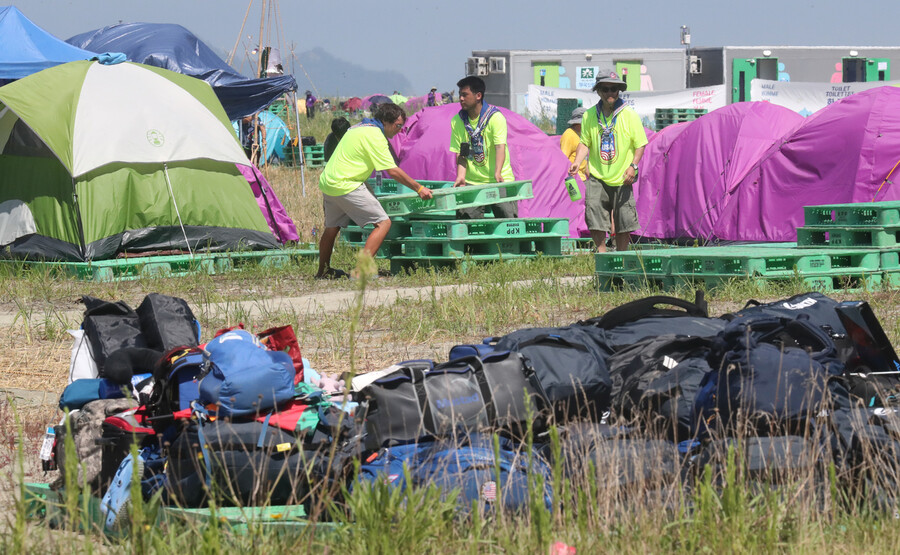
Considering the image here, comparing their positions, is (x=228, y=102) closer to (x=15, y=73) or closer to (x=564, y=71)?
(x=15, y=73)

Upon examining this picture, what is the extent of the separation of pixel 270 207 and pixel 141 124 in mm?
1965

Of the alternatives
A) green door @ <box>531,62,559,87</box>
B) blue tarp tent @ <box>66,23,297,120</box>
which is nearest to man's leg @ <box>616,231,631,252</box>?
blue tarp tent @ <box>66,23,297,120</box>

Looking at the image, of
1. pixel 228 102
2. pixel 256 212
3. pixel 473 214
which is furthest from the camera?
pixel 228 102

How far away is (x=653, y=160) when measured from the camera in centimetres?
1409

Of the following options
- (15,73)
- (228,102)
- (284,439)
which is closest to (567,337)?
(284,439)

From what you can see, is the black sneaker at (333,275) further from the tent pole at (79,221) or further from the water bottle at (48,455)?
the water bottle at (48,455)

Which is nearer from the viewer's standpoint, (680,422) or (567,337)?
(680,422)

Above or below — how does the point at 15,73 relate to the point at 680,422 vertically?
above

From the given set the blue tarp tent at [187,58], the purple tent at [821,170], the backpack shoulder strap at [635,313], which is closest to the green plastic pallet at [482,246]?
the purple tent at [821,170]

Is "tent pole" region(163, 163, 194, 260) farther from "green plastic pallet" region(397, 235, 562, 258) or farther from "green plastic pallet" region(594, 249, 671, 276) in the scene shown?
"green plastic pallet" region(594, 249, 671, 276)

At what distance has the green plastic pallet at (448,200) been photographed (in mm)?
10641

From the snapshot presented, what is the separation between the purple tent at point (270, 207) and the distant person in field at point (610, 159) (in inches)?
165

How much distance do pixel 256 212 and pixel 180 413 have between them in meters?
8.49

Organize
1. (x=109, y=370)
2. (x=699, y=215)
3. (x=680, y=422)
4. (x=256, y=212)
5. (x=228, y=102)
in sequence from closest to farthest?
(x=680, y=422), (x=109, y=370), (x=256, y=212), (x=699, y=215), (x=228, y=102)
